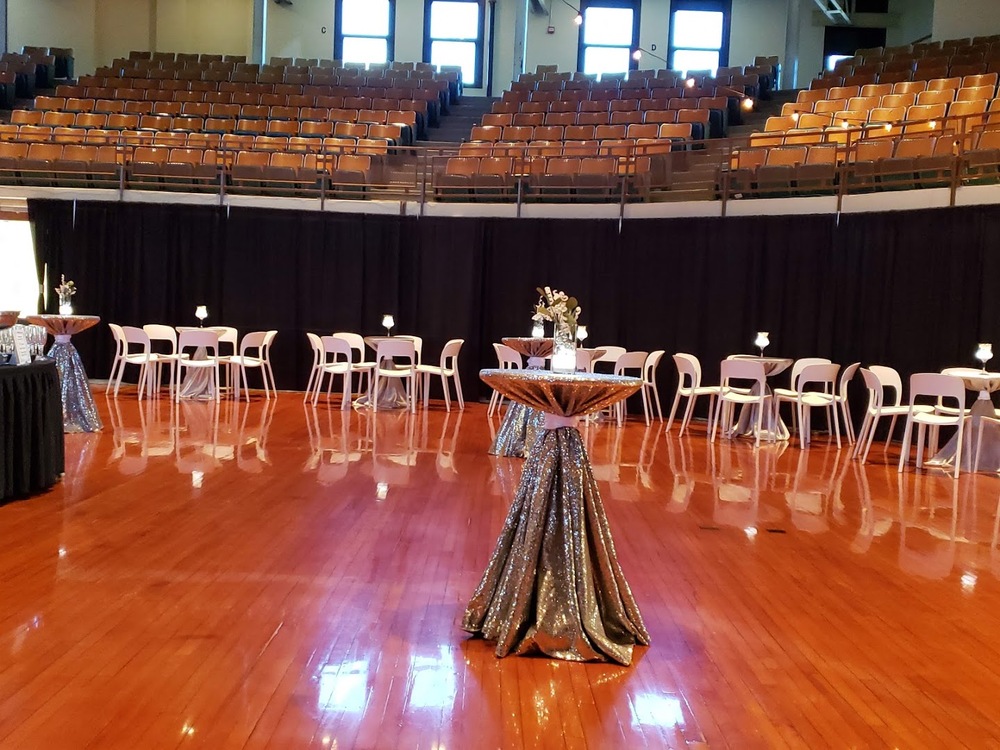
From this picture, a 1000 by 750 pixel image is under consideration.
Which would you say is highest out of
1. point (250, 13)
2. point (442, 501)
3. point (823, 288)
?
point (250, 13)

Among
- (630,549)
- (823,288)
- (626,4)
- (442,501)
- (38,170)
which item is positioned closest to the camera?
(630,549)

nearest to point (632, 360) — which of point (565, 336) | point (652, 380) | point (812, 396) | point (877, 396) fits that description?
point (652, 380)

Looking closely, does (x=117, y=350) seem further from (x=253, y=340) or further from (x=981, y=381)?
(x=981, y=381)

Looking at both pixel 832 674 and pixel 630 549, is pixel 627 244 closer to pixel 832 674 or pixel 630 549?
pixel 630 549

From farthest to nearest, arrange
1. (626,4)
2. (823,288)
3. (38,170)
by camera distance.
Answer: (626,4) < (38,170) < (823,288)

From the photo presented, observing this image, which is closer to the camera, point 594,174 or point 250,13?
point 594,174

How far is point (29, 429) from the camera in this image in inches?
210

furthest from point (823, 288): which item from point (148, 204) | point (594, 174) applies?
point (148, 204)

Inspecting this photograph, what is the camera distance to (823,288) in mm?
9656

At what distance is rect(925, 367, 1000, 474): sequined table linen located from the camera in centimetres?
718

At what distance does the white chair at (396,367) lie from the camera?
977 cm

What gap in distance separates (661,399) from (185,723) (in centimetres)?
882

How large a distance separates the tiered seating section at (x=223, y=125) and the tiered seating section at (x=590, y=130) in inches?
54.0

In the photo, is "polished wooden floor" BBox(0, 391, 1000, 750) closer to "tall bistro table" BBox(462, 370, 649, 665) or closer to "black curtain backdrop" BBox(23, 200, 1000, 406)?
"tall bistro table" BBox(462, 370, 649, 665)
